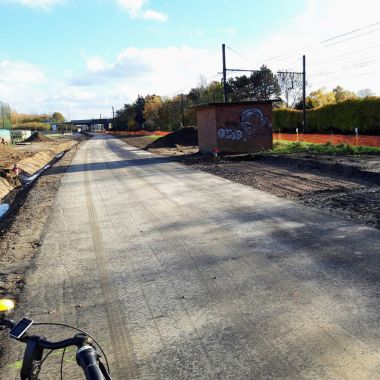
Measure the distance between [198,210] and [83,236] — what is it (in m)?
3.21

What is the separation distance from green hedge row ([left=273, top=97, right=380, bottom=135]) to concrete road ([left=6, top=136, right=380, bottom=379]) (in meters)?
26.5

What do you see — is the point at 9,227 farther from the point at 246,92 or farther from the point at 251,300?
the point at 246,92

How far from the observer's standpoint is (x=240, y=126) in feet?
91.7

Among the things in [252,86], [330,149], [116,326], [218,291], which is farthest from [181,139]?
[116,326]

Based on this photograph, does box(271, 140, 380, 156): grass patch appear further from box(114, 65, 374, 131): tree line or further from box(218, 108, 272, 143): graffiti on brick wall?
box(114, 65, 374, 131): tree line

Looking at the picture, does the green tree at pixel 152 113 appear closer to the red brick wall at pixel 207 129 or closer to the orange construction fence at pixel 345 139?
the orange construction fence at pixel 345 139

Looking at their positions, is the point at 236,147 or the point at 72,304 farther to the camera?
the point at 236,147

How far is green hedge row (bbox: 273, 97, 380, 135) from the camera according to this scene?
33.5 metres

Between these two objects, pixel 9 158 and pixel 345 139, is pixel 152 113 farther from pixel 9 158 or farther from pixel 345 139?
pixel 345 139

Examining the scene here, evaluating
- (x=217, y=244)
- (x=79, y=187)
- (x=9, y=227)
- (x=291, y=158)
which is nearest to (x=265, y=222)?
(x=217, y=244)

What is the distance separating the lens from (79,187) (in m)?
16.8

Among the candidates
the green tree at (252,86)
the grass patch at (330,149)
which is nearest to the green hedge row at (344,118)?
the grass patch at (330,149)

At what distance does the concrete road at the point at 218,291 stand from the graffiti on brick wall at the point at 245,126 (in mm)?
17441

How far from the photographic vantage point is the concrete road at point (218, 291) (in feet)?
13.2
